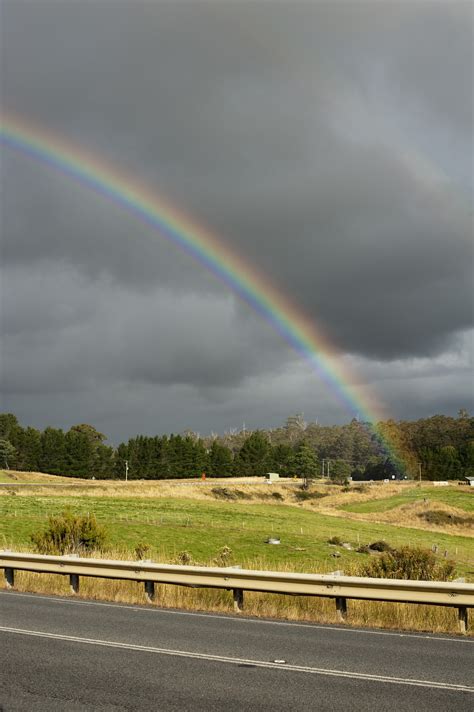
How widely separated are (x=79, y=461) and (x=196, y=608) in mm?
121340

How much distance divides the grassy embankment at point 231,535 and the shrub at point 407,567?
2.63 ft

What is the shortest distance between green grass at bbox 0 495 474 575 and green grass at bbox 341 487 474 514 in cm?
1858

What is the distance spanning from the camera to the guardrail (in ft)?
37.1

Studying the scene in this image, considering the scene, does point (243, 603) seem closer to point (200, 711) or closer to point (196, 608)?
point (196, 608)

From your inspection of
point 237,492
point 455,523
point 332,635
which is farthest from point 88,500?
point 332,635

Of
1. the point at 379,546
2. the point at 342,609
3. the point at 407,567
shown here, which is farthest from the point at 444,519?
the point at 342,609

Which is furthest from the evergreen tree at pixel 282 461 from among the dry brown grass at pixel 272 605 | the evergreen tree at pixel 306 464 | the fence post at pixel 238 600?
the fence post at pixel 238 600

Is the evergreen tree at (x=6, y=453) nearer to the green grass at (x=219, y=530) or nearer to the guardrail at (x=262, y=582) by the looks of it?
the green grass at (x=219, y=530)

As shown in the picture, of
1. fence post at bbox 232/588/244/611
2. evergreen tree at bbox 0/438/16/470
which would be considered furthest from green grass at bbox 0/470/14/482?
fence post at bbox 232/588/244/611

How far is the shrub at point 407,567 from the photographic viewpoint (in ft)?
54.2

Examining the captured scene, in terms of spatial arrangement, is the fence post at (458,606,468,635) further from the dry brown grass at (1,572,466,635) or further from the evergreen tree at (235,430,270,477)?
the evergreen tree at (235,430,270,477)

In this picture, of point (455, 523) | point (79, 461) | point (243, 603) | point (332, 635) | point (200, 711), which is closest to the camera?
point (200, 711)

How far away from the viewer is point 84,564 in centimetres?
1533

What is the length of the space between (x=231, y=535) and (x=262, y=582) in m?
35.3
